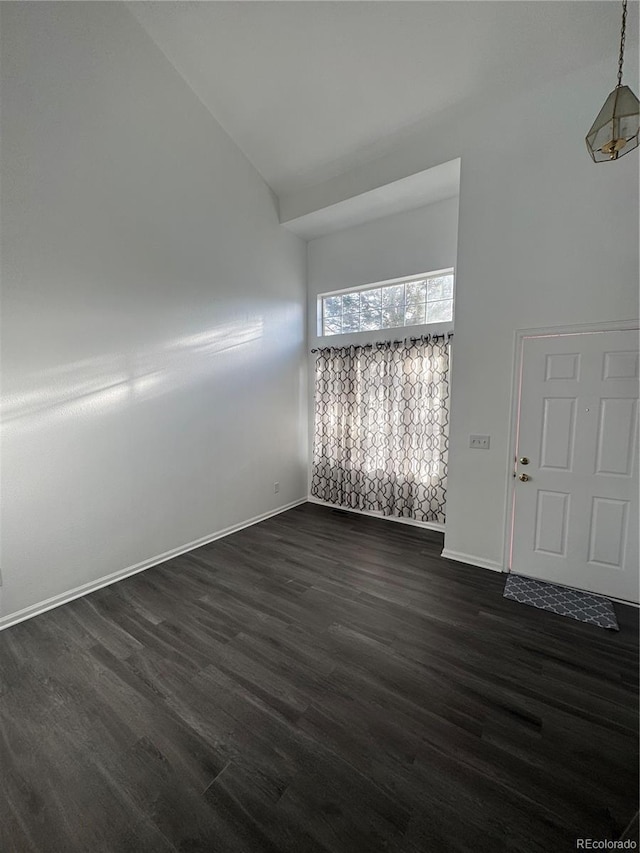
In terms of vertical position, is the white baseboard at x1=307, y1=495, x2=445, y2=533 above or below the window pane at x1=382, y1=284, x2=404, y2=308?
below

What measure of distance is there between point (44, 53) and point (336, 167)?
2.43 m

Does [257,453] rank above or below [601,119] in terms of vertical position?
below

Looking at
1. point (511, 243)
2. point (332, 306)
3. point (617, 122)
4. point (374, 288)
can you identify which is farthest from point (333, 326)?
point (617, 122)

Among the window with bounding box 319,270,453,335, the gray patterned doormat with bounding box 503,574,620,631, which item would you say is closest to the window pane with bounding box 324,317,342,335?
the window with bounding box 319,270,453,335

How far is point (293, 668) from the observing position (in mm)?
1948

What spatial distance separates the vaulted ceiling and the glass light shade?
5.59ft

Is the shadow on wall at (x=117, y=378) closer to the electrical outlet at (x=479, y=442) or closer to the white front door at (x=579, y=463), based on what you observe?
the electrical outlet at (x=479, y=442)

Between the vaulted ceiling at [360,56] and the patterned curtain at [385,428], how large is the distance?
6.72 ft

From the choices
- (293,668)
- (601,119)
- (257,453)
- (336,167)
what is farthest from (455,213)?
(293,668)

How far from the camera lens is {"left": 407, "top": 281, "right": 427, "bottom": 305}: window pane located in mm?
3877

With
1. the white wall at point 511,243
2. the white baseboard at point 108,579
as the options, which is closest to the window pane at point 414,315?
the white wall at point 511,243

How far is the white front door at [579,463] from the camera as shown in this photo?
99.2 inches

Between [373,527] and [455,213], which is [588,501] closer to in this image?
[373,527]

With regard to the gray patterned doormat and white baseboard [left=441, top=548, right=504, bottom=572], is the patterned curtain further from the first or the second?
the gray patterned doormat
